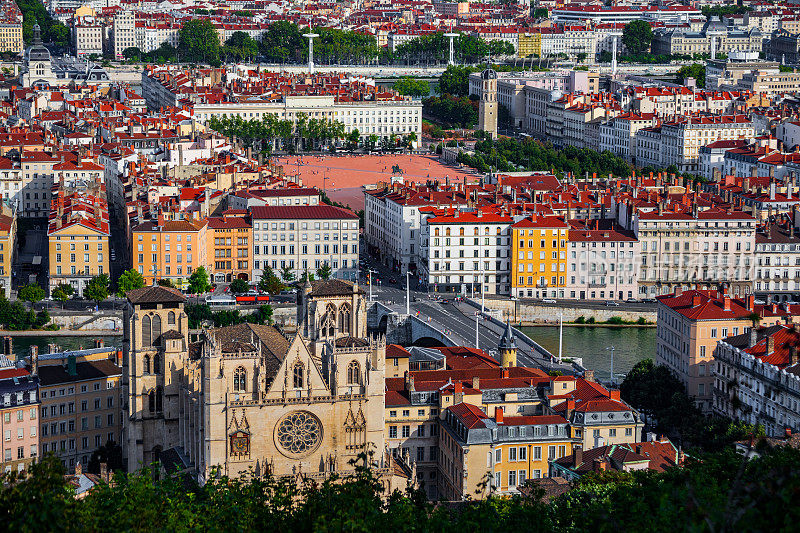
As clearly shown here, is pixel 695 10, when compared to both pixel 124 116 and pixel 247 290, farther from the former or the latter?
pixel 247 290

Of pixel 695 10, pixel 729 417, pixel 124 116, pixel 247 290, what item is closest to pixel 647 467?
pixel 729 417

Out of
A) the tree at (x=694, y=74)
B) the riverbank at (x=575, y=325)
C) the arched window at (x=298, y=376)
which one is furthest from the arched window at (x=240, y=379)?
the tree at (x=694, y=74)

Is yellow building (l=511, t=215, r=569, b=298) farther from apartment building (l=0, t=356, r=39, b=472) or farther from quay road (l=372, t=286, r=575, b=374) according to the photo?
apartment building (l=0, t=356, r=39, b=472)

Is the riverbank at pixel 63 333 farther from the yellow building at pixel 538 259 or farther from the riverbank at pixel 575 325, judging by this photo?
the yellow building at pixel 538 259

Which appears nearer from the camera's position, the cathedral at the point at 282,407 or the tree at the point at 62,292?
the cathedral at the point at 282,407

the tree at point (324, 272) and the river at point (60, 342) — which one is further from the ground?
the tree at point (324, 272)

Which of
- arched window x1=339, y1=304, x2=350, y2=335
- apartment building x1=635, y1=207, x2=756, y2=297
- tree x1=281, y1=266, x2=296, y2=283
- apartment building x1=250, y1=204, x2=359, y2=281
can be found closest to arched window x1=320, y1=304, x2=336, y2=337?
arched window x1=339, y1=304, x2=350, y2=335
